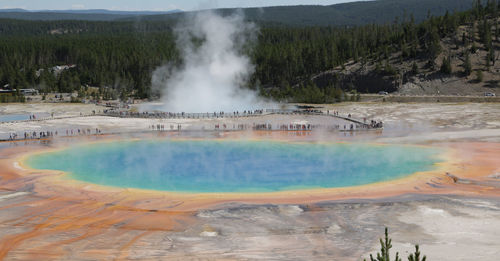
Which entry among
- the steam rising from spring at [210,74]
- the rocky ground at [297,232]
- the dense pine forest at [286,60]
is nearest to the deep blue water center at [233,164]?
the rocky ground at [297,232]

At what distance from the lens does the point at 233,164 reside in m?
35.8

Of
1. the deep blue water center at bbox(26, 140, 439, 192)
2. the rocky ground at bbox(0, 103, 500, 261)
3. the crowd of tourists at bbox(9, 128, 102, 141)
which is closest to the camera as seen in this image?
the rocky ground at bbox(0, 103, 500, 261)

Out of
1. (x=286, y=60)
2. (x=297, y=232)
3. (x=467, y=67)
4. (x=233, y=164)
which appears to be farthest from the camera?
(x=286, y=60)

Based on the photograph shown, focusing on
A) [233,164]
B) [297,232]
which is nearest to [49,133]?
[233,164]

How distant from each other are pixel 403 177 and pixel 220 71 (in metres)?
46.5

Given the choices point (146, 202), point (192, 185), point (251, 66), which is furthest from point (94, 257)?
point (251, 66)

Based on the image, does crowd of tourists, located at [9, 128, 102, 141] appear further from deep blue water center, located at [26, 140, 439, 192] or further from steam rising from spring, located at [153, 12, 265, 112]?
steam rising from spring, located at [153, 12, 265, 112]

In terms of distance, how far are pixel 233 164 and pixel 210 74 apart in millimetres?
38436

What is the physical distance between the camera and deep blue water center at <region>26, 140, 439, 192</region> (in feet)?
99.1

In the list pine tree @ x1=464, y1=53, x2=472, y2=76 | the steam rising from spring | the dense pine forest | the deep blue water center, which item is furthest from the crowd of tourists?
pine tree @ x1=464, y1=53, x2=472, y2=76

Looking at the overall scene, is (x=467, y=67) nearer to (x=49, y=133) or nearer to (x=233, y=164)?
(x=233, y=164)

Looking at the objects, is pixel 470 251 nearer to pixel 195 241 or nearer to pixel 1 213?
pixel 195 241

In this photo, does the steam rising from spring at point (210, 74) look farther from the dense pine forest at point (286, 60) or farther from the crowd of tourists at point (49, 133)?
the crowd of tourists at point (49, 133)

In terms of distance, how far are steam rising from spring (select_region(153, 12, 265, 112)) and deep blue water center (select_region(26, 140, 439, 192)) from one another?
2415cm
